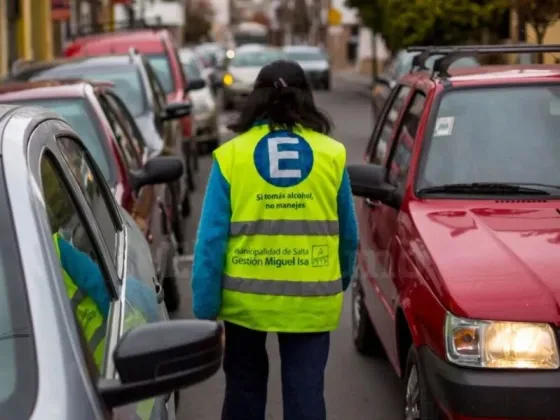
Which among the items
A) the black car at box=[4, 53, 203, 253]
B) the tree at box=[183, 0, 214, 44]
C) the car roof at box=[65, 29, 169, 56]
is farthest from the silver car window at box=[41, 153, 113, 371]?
the tree at box=[183, 0, 214, 44]

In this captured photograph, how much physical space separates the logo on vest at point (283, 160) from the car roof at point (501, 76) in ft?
5.87

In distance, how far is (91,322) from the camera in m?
3.21

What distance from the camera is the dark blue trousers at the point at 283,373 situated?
184 inches

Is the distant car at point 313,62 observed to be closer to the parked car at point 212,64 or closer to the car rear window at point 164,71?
the parked car at point 212,64

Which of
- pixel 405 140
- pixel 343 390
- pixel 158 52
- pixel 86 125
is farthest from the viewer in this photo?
pixel 158 52

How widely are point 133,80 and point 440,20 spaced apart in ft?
45.2

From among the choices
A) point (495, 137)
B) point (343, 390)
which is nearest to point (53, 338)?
point (495, 137)

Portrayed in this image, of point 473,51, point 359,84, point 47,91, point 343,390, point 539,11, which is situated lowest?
point 359,84

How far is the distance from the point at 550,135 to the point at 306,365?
1973 mm

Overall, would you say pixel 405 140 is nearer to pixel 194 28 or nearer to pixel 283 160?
pixel 283 160

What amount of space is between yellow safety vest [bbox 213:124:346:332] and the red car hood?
1.53ft

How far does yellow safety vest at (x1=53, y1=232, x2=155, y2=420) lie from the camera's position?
3.00m

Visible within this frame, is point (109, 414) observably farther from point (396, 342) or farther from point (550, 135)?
point (550, 135)

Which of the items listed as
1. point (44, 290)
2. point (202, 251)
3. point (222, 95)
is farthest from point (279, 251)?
point (222, 95)
